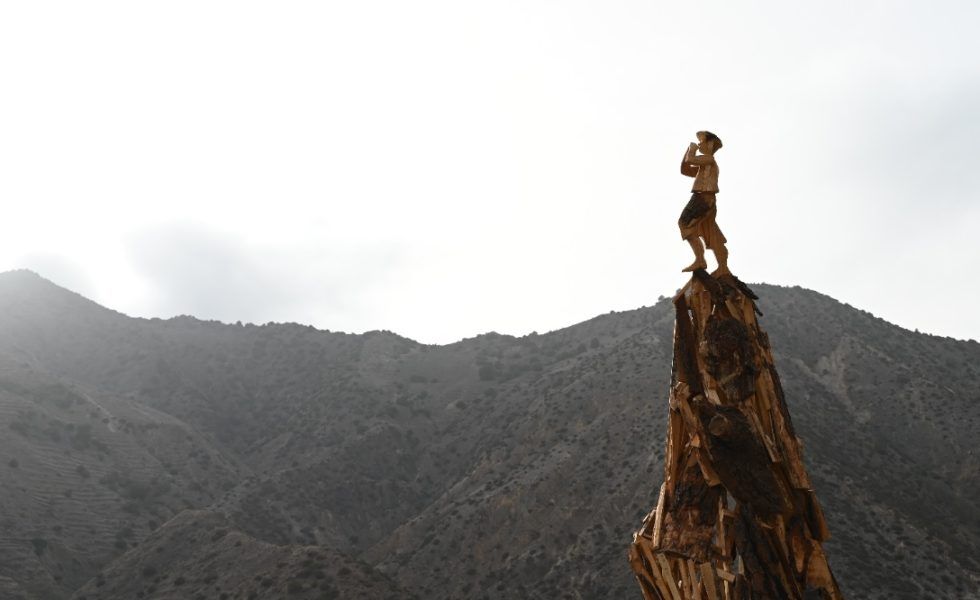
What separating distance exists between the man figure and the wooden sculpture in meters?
0.03

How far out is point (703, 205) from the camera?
9977mm

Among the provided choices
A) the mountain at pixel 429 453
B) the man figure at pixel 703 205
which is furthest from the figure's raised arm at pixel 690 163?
the mountain at pixel 429 453

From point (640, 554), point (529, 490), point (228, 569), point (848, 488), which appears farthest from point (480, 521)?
point (640, 554)

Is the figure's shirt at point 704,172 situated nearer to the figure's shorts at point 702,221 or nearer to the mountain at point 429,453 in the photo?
the figure's shorts at point 702,221

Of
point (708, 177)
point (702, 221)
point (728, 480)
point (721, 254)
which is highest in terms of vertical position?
point (708, 177)

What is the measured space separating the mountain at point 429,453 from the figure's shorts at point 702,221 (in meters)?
33.9

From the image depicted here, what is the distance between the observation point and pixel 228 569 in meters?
51.0

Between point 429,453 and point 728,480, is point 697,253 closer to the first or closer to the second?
point 728,480

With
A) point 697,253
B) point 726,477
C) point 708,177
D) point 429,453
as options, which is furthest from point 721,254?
point 429,453

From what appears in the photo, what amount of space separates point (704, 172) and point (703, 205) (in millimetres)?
388

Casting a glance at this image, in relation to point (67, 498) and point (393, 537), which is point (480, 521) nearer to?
point (393, 537)

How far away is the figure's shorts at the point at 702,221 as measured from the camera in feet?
32.6

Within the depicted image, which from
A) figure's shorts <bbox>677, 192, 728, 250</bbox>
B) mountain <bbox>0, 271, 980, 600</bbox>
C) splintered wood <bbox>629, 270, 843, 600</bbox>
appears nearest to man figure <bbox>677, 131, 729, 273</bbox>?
figure's shorts <bbox>677, 192, 728, 250</bbox>

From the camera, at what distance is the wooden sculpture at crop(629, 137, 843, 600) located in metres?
8.66
